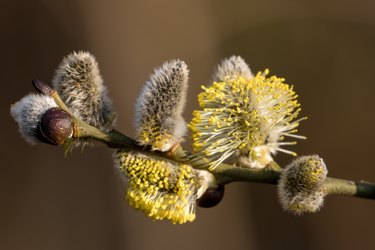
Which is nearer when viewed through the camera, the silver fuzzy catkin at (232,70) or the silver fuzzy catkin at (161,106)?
the silver fuzzy catkin at (161,106)

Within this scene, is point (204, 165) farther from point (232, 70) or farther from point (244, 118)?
point (232, 70)

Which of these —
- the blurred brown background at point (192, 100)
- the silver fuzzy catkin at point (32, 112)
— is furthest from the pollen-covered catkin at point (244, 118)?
the blurred brown background at point (192, 100)

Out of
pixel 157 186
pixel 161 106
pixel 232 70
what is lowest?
pixel 157 186

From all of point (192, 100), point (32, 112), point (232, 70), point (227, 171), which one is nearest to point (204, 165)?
point (227, 171)

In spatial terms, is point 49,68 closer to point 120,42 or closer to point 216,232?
point 120,42

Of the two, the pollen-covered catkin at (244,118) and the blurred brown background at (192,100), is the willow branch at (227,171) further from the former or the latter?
the blurred brown background at (192,100)

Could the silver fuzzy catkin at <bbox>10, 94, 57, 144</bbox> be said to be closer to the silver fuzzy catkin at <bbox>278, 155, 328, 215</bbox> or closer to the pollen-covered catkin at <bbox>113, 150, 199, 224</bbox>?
the pollen-covered catkin at <bbox>113, 150, 199, 224</bbox>
